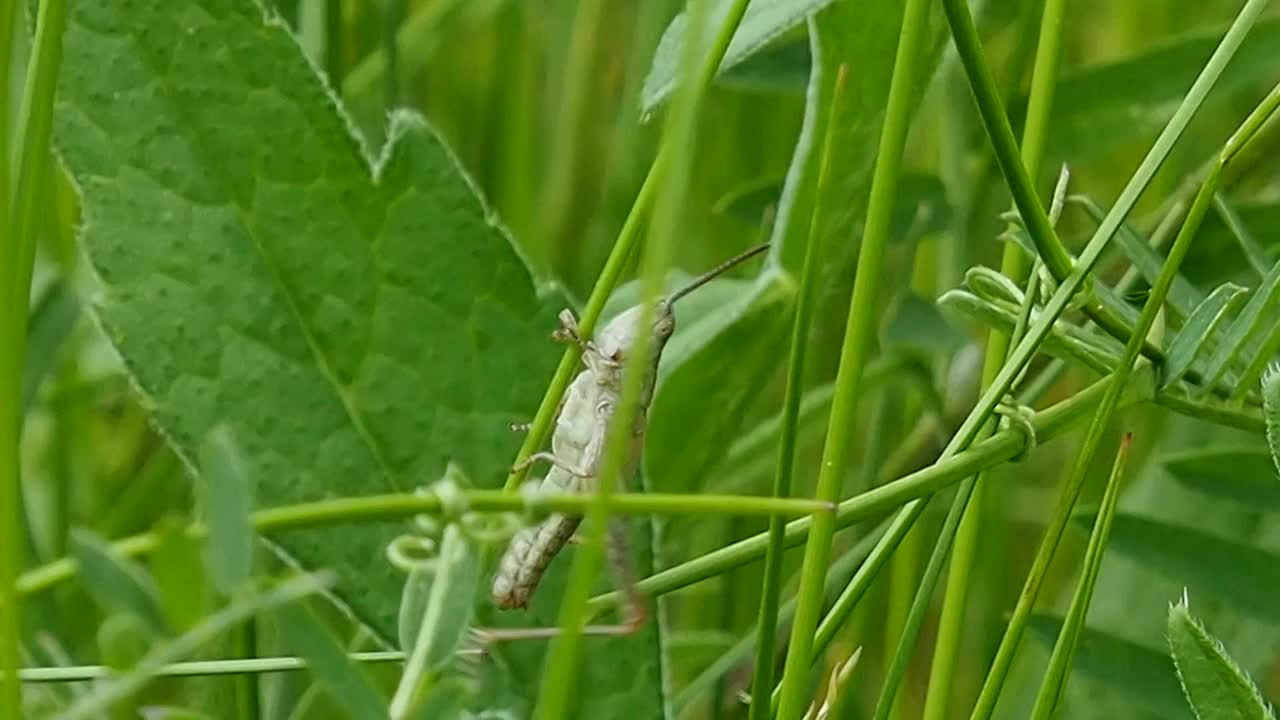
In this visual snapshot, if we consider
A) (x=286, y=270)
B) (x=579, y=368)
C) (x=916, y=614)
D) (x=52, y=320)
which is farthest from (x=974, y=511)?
(x=52, y=320)

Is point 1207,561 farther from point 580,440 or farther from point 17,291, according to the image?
point 17,291

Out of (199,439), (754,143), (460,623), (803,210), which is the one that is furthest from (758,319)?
(754,143)

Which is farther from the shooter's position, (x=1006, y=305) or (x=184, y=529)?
(x=1006, y=305)

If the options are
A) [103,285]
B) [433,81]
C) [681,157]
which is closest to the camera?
[681,157]

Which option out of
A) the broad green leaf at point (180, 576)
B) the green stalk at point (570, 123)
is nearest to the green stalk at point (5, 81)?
the broad green leaf at point (180, 576)

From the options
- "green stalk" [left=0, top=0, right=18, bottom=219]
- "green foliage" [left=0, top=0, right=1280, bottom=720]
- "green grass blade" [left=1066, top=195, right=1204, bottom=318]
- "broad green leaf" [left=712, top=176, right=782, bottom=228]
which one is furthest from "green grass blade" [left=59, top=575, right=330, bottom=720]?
"broad green leaf" [left=712, top=176, right=782, bottom=228]

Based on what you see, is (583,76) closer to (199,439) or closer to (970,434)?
(199,439)

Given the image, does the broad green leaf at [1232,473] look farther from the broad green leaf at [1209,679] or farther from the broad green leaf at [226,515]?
the broad green leaf at [226,515]

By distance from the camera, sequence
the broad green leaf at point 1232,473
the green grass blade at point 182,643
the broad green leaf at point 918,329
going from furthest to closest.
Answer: the broad green leaf at point 918,329
the broad green leaf at point 1232,473
the green grass blade at point 182,643
